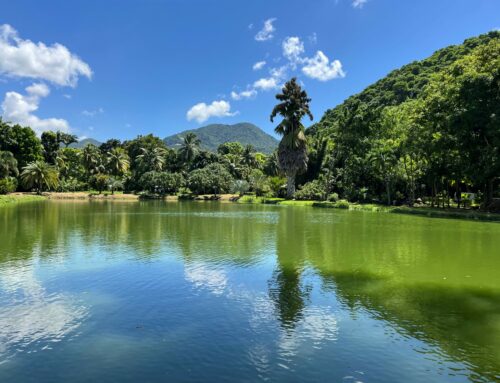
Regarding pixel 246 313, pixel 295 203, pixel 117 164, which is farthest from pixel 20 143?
pixel 246 313

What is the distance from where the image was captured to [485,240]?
24453 mm

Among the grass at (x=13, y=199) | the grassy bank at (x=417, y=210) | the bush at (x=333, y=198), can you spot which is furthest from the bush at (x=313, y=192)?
the grass at (x=13, y=199)

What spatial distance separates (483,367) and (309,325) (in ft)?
12.3

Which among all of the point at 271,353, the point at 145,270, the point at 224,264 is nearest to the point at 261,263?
the point at 224,264

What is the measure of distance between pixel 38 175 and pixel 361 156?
64245 millimetres

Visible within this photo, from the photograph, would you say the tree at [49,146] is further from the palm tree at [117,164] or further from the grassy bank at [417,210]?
the grassy bank at [417,210]

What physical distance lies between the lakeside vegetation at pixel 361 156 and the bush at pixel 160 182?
0.24 meters

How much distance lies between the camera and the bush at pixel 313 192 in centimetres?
7069

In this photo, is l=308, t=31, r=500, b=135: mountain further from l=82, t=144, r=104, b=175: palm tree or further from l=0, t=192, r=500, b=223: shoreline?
l=82, t=144, r=104, b=175: palm tree

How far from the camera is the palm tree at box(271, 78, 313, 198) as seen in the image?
70250mm

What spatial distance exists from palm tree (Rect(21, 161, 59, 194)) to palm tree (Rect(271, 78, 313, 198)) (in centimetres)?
4865

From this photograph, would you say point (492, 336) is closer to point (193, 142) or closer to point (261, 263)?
point (261, 263)

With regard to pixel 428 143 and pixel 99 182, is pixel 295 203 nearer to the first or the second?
pixel 428 143

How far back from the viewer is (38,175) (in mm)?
80688
